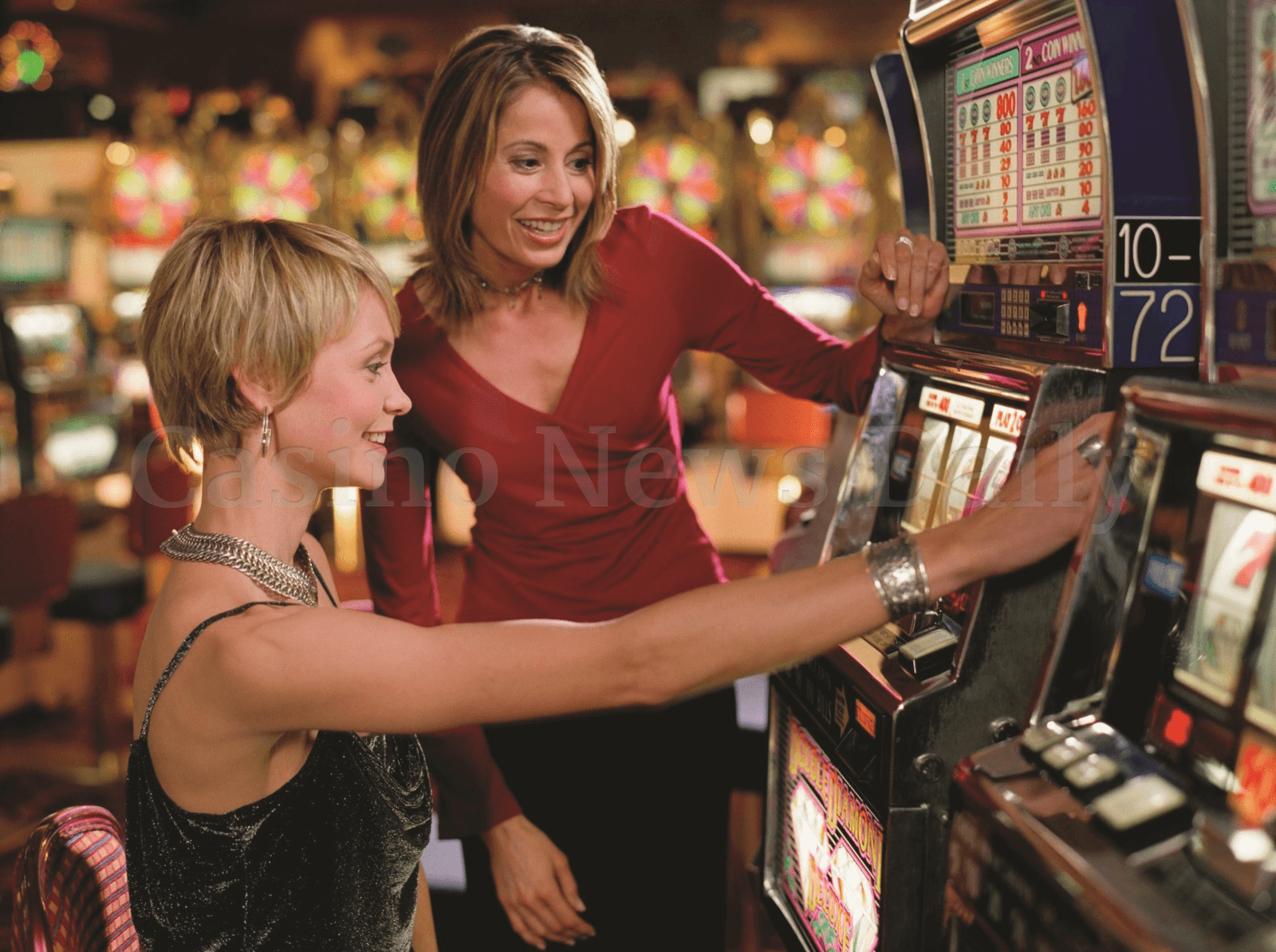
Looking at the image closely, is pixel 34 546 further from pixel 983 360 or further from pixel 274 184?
pixel 274 184

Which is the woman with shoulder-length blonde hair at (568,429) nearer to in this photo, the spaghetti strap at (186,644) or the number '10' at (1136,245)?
the number '10' at (1136,245)

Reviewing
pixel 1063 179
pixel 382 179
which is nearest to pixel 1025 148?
pixel 1063 179

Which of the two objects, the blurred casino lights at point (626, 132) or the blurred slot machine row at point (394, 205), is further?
the blurred casino lights at point (626, 132)

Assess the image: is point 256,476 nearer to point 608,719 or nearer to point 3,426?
point 608,719

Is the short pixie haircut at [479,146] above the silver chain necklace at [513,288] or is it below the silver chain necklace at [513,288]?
above

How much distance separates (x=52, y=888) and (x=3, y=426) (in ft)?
18.9

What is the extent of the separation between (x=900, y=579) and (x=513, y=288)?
939 mm

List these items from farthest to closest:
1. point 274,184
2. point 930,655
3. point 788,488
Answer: point 274,184, point 788,488, point 930,655

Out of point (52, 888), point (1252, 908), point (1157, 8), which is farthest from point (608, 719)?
point (1157, 8)

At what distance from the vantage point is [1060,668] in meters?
1.18

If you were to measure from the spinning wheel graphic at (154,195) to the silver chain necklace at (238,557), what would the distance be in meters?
7.38

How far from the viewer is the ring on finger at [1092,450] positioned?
1.18m

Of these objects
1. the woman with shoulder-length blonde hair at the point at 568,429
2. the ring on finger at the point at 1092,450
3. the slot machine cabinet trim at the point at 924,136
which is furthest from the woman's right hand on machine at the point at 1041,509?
the slot machine cabinet trim at the point at 924,136

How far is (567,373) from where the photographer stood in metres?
1.83
